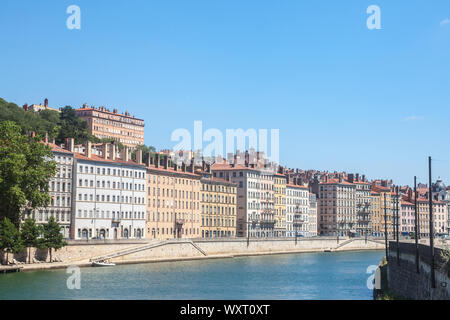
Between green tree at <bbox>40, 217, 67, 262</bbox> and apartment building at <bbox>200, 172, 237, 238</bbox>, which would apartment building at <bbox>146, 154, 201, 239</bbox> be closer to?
apartment building at <bbox>200, 172, 237, 238</bbox>

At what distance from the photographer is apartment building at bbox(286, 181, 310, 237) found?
14025 cm

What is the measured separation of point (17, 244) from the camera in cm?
6569

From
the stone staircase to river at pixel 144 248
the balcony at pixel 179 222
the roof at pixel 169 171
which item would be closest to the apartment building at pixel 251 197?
the roof at pixel 169 171

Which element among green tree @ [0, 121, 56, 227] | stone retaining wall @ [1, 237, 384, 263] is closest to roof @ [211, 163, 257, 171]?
stone retaining wall @ [1, 237, 384, 263]

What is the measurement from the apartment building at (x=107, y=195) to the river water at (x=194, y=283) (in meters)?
11.4

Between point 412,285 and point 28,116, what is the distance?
94.6 meters

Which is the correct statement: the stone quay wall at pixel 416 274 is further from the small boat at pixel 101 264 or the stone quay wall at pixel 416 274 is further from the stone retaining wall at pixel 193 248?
the stone retaining wall at pixel 193 248

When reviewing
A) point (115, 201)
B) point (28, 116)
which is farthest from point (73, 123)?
point (115, 201)

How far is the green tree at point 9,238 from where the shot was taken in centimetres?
6456

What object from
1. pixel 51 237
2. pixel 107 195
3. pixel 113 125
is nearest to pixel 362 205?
pixel 113 125

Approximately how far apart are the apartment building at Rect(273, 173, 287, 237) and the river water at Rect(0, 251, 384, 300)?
2134 inches

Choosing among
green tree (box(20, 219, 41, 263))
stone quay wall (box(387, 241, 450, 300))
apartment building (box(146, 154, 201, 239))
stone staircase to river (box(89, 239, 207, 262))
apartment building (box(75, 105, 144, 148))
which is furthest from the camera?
apartment building (box(75, 105, 144, 148))

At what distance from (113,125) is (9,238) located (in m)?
110
